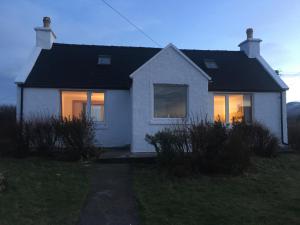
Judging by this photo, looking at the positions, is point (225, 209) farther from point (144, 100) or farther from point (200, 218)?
point (144, 100)

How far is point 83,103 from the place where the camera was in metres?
17.0

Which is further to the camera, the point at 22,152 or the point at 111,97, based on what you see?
the point at 111,97

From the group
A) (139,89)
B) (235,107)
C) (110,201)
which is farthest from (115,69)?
(110,201)

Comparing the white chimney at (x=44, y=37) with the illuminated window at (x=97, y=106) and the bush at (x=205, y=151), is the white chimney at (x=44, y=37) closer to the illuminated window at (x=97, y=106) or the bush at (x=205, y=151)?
the illuminated window at (x=97, y=106)

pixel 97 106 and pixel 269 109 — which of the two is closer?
pixel 97 106

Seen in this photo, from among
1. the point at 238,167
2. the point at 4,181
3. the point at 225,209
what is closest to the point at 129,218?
the point at 225,209

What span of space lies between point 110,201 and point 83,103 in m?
9.55

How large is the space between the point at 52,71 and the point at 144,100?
547 centimetres

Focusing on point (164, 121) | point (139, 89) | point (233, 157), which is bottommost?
point (233, 157)

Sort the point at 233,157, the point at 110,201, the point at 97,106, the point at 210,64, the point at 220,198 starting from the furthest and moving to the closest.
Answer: the point at 210,64 → the point at 97,106 → the point at 233,157 → the point at 220,198 → the point at 110,201

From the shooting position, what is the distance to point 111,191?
8922mm

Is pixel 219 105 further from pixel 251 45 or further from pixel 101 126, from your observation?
pixel 101 126

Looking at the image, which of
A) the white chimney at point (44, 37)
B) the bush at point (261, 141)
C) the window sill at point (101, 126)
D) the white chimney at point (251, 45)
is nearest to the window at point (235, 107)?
the bush at point (261, 141)

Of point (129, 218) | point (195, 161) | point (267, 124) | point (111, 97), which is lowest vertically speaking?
point (129, 218)
